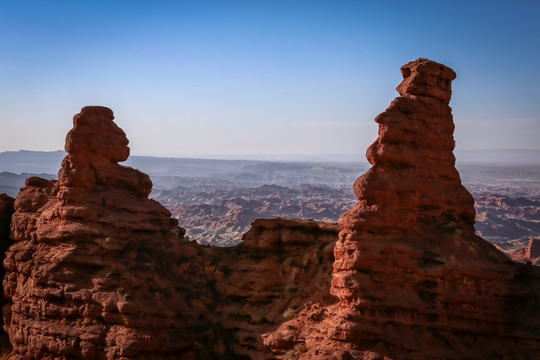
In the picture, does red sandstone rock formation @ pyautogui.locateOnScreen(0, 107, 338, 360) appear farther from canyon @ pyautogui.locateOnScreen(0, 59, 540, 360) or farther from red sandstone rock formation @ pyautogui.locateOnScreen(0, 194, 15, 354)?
red sandstone rock formation @ pyautogui.locateOnScreen(0, 194, 15, 354)

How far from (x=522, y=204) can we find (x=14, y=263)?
13661cm

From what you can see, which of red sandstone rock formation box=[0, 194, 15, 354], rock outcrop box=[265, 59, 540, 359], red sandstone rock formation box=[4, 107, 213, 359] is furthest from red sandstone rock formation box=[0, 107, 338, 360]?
rock outcrop box=[265, 59, 540, 359]

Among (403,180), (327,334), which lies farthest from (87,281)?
(403,180)

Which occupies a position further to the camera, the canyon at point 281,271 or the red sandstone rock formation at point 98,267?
the red sandstone rock formation at point 98,267

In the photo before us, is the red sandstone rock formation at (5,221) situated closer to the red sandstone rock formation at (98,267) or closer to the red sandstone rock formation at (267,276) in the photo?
the red sandstone rock formation at (98,267)

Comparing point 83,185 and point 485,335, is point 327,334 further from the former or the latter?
point 83,185

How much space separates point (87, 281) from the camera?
91.2ft

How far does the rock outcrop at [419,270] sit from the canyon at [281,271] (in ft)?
0.19

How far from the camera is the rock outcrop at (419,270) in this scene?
74.7 feet

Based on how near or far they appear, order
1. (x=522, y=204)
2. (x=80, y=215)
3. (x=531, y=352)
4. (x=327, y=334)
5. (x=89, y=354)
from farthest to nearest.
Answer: (x=522, y=204)
(x=80, y=215)
(x=89, y=354)
(x=327, y=334)
(x=531, y=352)

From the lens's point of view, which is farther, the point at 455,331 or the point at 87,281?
the point at 87,281

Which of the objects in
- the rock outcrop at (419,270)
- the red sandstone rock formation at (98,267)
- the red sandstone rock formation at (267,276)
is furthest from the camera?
the red sandstone rock formation at (267,276)

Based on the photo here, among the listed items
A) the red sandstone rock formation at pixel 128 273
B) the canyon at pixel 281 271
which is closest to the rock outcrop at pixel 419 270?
the canyon at pixel 281 271

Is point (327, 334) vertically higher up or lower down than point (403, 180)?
lower down
